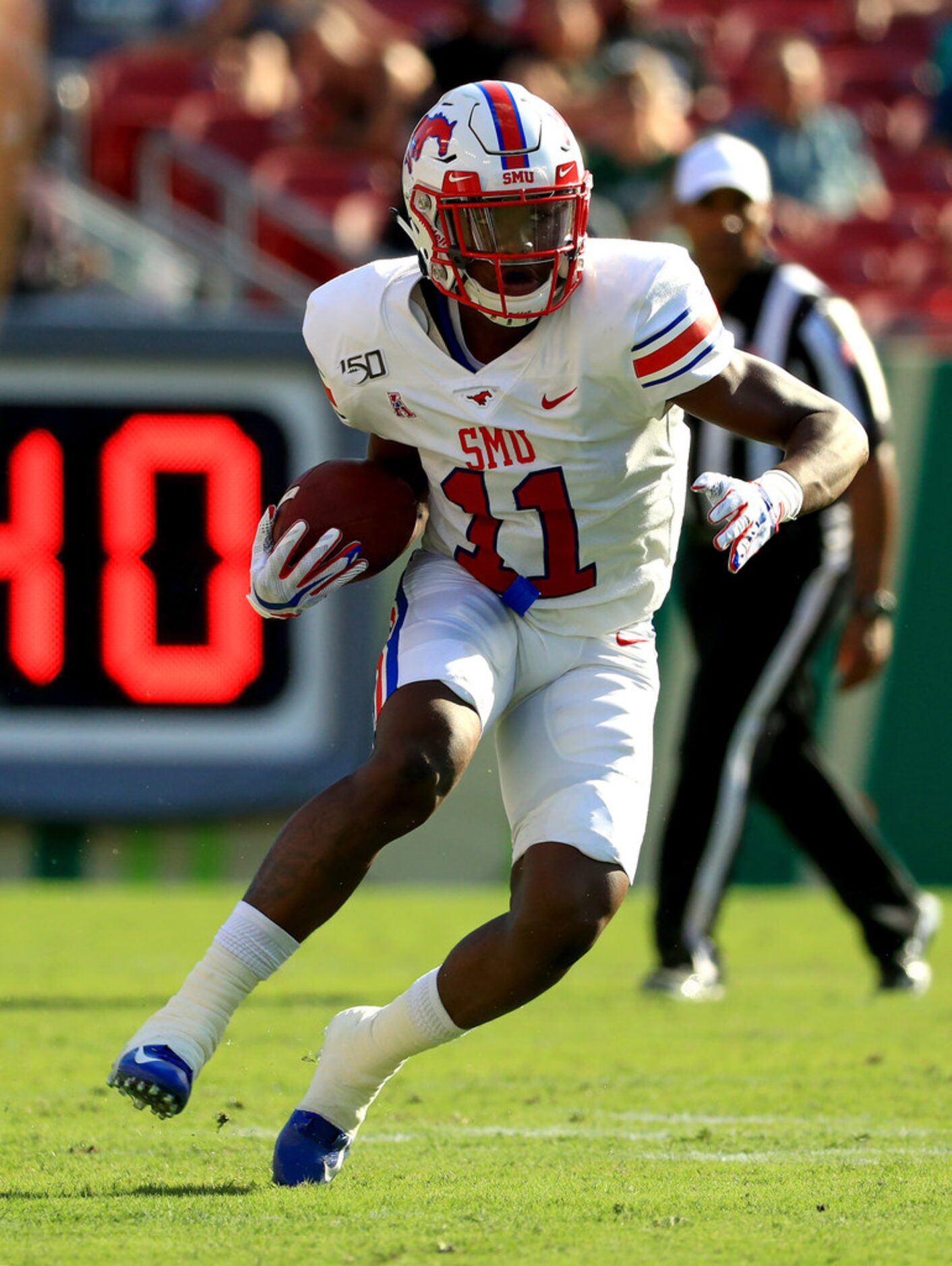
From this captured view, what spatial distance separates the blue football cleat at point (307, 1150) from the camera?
3.02 m

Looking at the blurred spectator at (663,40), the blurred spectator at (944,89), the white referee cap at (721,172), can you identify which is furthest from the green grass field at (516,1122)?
the blurred spectator at (944,89)

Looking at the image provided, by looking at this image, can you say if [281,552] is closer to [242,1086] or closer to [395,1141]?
[395,1141]

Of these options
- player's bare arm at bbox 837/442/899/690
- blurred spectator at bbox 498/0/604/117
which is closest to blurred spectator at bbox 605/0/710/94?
blurred spectator at bbox 498/0/604/117

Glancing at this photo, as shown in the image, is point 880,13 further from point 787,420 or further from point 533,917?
point 533,917

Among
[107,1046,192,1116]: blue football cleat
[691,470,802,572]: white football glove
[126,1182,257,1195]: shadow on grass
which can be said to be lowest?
[126,1182,257,1195]: shadow on grass

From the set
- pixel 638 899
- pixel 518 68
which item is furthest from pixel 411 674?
pixel 518 68

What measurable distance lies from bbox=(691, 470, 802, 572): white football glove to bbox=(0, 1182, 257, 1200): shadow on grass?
1.18m

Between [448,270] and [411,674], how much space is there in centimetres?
63

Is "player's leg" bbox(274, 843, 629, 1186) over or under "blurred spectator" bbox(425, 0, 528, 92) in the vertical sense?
under

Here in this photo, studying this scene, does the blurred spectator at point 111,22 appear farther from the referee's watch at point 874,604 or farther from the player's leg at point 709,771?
the referee's watch at point 874,604

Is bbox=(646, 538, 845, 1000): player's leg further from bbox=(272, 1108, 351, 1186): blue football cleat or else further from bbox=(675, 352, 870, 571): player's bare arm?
bbox=(272, 1108, 351, 1186): blue football cleat

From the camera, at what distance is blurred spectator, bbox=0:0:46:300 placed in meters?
7.28

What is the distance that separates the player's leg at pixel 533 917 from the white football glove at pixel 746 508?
0.43 metres

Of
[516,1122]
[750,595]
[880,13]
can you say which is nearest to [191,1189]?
[516,1122]
